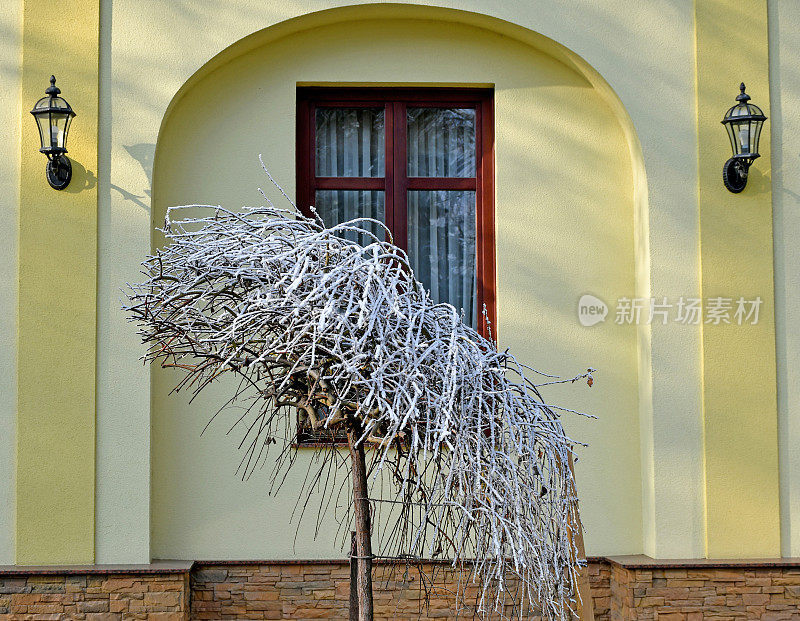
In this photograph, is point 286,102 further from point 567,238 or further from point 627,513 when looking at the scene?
point 627,513

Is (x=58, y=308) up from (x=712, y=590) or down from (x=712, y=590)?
up

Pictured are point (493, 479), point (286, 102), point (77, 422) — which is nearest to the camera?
point (493, 479)

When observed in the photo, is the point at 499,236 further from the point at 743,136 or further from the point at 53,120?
the point at 53,120

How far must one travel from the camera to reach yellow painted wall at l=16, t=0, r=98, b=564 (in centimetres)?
530

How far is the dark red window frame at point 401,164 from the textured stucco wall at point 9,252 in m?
1.68

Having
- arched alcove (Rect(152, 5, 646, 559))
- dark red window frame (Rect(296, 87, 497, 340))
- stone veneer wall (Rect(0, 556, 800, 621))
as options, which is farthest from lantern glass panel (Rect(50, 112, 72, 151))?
stone veneer wall (Rect(0, 556, 800, 621))

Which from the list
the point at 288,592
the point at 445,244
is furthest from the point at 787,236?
the point at 288,592

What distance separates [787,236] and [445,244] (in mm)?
2083

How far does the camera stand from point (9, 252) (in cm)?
541

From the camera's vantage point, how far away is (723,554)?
546 cm

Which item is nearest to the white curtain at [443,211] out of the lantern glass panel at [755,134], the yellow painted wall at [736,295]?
the yellow painted wall at [736,295]

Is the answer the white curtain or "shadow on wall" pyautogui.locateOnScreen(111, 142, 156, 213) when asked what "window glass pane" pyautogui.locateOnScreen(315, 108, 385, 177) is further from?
"shadow on wall" pyautogui.locateOnScreen(111, 142, 156, 213)

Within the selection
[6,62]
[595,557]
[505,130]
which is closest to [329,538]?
[595,557]

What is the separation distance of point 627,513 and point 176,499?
272cm
